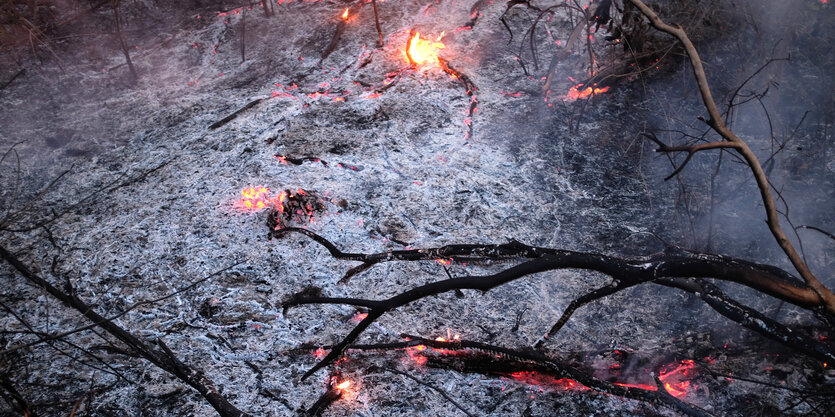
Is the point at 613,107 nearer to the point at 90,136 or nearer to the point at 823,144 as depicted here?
the point at 823,144

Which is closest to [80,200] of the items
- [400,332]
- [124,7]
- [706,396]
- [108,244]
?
[108,244]

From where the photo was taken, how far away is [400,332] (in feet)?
9.32

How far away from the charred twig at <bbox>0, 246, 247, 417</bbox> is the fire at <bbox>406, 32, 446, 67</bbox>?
369cm

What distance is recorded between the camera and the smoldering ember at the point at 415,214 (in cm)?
249

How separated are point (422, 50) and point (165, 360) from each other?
4053 millimetres

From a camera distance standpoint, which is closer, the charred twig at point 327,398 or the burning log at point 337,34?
the charred twig at point 327,398

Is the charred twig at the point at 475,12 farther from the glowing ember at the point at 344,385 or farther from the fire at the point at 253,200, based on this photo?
the glowing ember at the point at 344,385

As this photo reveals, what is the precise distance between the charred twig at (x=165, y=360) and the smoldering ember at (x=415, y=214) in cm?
1

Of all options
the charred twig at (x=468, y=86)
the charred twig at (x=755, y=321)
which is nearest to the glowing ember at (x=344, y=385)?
the charred twig at (x=755, y=321)

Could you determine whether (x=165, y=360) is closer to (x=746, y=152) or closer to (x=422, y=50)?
(x=746, y=152)

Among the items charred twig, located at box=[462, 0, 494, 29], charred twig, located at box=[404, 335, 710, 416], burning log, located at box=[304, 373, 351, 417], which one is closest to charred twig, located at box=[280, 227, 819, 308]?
charred twig, located at box=[404, 335, 710, 416]

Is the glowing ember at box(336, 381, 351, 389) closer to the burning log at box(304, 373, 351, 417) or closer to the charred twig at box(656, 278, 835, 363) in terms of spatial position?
the burning log at box(304, 373, 351, 417)

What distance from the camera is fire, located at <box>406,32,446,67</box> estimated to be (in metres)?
5.13

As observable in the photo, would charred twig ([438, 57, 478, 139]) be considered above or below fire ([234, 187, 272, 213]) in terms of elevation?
above
